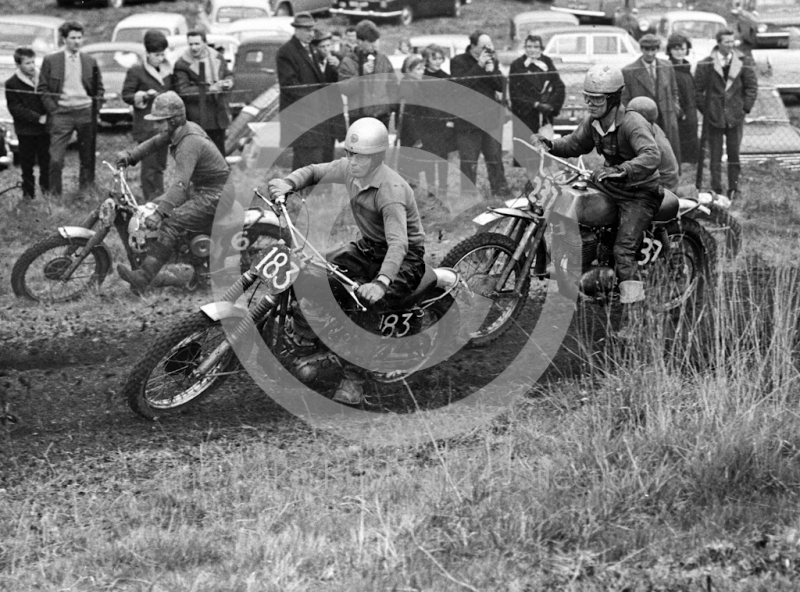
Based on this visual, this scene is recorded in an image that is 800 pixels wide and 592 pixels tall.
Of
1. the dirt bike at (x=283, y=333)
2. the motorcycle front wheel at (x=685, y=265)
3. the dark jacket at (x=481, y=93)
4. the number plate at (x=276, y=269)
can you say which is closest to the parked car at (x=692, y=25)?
the dark jacket at (x=481, y=93)


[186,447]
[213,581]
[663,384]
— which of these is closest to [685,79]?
[663,384]

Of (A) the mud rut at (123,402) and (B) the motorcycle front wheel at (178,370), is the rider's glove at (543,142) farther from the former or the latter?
(B) the motorcycle front wheel at (178,370)

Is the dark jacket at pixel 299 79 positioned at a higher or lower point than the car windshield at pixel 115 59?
higher

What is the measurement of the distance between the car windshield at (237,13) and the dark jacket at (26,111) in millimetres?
14363

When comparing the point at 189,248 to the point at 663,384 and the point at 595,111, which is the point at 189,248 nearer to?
the point at 595,111

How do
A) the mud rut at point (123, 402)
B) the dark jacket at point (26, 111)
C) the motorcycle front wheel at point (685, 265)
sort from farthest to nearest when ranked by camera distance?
the dark jacket at point (26, 111)
the motorcycle front wheel at point (685, 265)
the mud rut at point (123, 402)

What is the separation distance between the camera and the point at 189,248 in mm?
9719

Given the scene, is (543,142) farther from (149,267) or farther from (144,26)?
(144,26)

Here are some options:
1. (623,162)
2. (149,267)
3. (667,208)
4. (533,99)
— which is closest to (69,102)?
(149,267)

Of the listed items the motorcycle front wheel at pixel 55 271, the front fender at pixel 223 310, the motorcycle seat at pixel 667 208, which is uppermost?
the motorcycle seat at pixel 667 208

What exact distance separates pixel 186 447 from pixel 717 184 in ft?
27.1

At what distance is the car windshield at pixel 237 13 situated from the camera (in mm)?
26469

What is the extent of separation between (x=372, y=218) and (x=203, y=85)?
5751mm

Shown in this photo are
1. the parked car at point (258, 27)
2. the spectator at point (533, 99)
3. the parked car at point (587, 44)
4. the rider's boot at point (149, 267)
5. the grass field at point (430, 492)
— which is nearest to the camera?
the grass field at point (430, 492)
